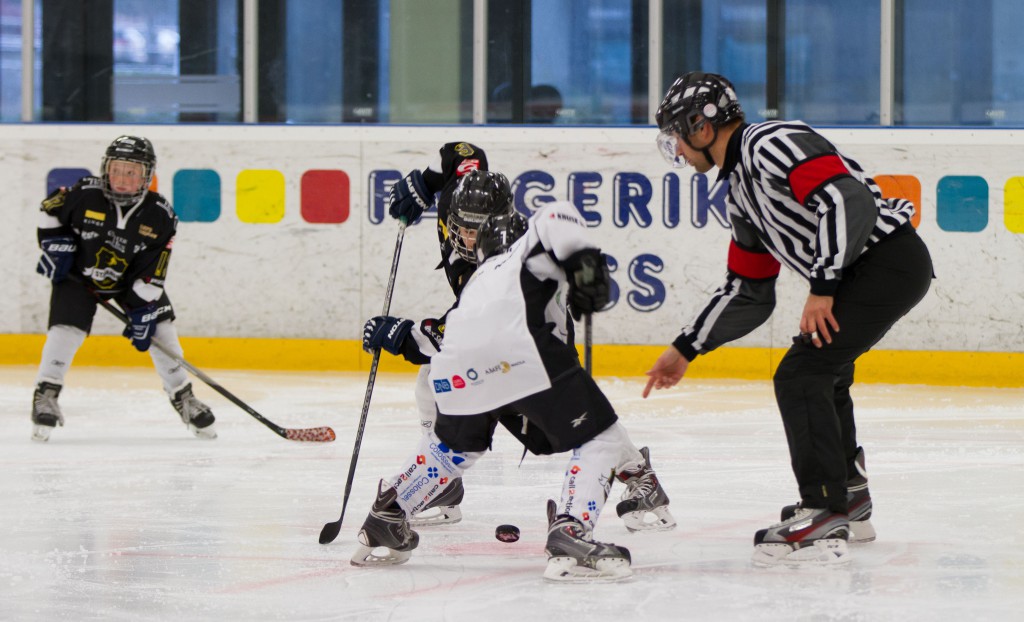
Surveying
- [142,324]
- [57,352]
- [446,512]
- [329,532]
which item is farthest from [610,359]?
[329,532]

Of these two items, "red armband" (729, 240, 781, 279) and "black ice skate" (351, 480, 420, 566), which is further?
"red armband" (729, 240, 781, 279)

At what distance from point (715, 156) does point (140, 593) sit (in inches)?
54.9

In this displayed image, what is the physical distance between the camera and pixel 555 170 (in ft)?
22.4

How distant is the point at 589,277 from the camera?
8.00ft

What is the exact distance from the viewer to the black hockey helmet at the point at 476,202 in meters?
2.83

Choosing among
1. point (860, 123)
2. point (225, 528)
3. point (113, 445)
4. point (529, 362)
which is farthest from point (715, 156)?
point (860, 123)

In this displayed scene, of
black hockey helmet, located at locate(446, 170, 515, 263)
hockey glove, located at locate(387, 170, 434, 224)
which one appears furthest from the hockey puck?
hockey glove, located at locate(387, 170, 434, 224)

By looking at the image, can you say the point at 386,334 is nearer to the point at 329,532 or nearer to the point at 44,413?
the point at 329,532

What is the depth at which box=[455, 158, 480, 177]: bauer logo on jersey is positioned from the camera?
367 cm

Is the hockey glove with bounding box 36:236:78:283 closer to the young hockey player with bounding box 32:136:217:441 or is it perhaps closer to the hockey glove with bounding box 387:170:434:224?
the young hockey player with bounding box 32:136:217:441

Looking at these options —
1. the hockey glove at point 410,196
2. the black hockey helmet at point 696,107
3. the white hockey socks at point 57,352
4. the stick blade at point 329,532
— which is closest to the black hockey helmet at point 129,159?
the white hockey socks at point 57,352

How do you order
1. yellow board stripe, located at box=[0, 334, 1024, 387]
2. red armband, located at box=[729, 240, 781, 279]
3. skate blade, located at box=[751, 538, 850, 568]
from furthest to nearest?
yellow board stripe, located at box=[0, 334, 1024, 387] < red armband, located at box=[729, 240, 781, 279] < skate blade, located at box=[751, 538, 850, 568]

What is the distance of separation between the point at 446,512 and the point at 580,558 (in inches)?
28.1

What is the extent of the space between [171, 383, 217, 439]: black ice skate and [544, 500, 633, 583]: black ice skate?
7.70 feet
